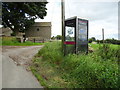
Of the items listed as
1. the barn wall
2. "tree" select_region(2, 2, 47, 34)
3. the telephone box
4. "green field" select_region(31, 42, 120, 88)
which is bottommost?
"green field" select_region(31, 42, 120, 88)

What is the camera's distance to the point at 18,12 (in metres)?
17.5

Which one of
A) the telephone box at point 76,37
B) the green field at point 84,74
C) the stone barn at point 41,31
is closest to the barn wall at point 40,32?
the stone barn at point 41,31

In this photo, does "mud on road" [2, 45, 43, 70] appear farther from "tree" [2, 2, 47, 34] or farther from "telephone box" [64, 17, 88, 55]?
"tree" [2, 2, 47, 34]

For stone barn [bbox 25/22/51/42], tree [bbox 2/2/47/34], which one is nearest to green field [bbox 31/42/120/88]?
tree [bbox 2/2/47/34]

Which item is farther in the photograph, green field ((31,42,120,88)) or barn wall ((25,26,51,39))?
barn wall ((25,26,51,39))

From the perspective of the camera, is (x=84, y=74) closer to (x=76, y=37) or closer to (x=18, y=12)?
(x=76, y=37)

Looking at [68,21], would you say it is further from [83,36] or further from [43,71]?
[43,71]

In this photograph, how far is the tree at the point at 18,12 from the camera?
53.7ft

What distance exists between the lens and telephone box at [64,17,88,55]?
5.91 metres

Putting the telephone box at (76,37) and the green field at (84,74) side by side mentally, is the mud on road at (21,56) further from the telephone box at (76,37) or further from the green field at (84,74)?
the telephone box at (76,37)

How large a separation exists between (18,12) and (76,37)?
15313 millimetres

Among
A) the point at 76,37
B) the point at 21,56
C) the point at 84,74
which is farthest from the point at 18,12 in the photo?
the point at 84,74

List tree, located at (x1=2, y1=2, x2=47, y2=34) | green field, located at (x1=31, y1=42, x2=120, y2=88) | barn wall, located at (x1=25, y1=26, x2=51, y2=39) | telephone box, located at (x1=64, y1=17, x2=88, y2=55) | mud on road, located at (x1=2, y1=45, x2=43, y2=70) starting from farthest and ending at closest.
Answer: barn wall, located at (x1=25, y1=26, x2=51, y2=39) → tree, located at (x1=2, y1=2, x2=47, y2=34) → telephone box, located at (x1=64, y1=17, x2=88, y2=55) → mud on road, located at (x1=2, y1=45, x2=43, y2=70) → green field, located at (x1=31, y1=42, x2=120, y2=88)

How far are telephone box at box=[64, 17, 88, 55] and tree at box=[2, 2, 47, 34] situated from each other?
13.3 m
